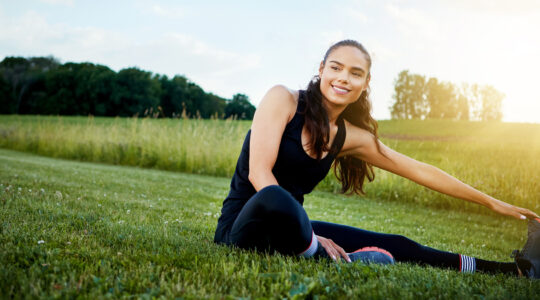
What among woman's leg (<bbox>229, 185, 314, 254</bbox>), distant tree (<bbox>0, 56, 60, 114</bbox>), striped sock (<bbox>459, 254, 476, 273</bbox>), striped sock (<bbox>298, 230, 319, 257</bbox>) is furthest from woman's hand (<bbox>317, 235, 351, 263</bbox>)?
distant tree (<bbox>0, 56, 60, 114</bbox>)

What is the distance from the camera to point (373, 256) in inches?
116

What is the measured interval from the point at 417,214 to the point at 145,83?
70.0 metres

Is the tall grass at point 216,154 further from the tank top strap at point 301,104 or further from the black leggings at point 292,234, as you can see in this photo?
the tank top strap at point 301,104

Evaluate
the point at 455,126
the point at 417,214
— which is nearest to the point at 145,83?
the point at 455,126

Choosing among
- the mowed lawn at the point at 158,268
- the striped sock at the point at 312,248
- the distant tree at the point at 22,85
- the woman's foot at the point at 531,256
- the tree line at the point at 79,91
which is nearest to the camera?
the mowed lawn at the point at 158,268

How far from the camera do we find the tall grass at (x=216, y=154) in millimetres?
9195

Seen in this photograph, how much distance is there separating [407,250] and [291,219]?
4.64ft

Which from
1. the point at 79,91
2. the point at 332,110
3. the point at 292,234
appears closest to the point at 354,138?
the point at 332,110

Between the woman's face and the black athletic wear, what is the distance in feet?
0.78

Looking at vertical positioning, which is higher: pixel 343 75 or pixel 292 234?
pixel 343 75

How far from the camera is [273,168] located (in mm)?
2910

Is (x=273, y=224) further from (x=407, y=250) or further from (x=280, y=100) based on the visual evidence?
(x=407, y=250)

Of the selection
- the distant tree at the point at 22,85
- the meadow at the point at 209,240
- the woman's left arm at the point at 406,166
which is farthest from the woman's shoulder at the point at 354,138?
the distant tree at the point at 22,85

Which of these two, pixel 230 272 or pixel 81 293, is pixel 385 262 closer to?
pixel 230 272
